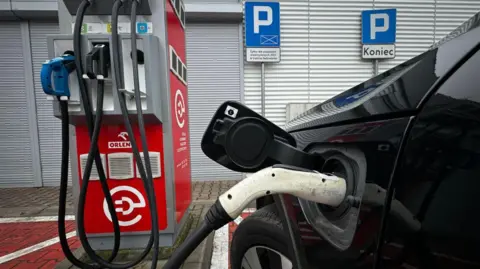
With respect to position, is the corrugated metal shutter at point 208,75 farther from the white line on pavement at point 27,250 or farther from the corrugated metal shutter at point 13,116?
the corrugated metal shutter at point 13,116

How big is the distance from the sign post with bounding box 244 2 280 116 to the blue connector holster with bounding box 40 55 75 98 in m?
3.68

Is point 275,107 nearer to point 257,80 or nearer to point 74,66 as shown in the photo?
point 257,80

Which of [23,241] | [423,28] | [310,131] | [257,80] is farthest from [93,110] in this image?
[423,28]

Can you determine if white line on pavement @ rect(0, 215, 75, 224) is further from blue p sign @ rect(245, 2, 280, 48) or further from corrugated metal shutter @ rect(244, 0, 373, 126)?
blue p sign @ rect(245, 2, 280, 48)

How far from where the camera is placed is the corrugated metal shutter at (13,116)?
16.8 ft

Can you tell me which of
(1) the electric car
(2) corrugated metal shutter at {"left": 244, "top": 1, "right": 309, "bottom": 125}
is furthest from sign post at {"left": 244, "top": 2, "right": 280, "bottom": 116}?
(1) the electric car

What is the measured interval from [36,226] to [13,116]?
3137 mm

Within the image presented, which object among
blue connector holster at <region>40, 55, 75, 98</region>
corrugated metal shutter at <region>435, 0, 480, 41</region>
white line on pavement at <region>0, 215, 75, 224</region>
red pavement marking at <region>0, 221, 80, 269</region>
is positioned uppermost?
Result: corrugated metal shutter at <region>435, 0, 480, 41</region>

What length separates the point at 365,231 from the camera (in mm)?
648

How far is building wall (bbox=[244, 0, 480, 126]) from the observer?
5371mm

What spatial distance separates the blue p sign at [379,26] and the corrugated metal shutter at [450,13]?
1521 millimetres

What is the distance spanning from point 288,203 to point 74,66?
1565mm

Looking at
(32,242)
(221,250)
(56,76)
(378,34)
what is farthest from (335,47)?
(32,242)

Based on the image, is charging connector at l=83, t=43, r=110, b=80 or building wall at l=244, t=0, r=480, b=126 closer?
charging connector at l=83, t=43, r=110, b=80
